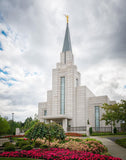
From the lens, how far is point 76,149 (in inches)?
454

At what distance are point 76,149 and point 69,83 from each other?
83.5 feet

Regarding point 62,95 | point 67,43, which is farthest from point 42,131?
point 67,43

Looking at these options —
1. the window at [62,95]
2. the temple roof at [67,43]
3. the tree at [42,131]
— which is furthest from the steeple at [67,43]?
the tree at [42,131]

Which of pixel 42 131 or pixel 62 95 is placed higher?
pixel 62 95

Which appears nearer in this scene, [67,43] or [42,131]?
[42,131]

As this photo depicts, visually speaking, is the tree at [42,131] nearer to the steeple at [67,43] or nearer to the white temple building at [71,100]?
the white temple building at [71,100]

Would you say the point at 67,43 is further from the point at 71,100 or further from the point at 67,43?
the point at 71,100

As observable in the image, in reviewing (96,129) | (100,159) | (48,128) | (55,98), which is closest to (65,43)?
(55,98)

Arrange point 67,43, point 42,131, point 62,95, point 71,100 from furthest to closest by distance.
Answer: point 67,43 → point 62,95 → point 71,100 → point 42,131

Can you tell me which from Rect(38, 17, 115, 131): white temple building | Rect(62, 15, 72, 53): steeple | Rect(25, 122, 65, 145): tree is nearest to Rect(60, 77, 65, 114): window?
Rect(38, 17, 115, 131): white temple building

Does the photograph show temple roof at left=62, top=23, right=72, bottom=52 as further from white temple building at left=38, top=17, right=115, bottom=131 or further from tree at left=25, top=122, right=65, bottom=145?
tree at left=25, top=122, right=65, bottom=145

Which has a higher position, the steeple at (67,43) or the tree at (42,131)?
the steeple at (67,43)

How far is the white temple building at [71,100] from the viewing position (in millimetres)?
35125

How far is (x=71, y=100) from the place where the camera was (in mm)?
35656
